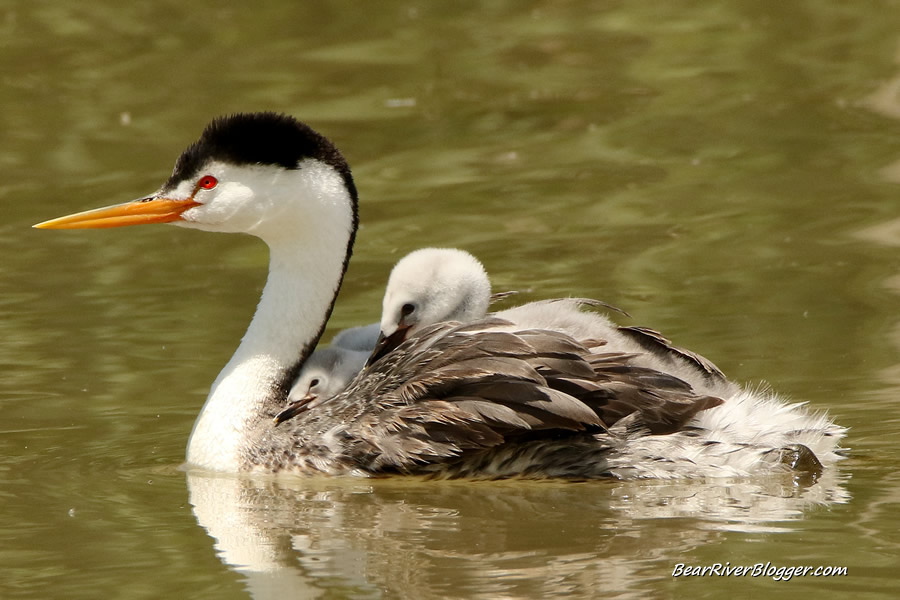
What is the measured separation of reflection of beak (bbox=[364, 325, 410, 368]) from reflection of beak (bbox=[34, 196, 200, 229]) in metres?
1.12

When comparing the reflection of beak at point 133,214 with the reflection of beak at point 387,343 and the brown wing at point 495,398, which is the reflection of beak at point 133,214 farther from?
the brown wing at point 495,398

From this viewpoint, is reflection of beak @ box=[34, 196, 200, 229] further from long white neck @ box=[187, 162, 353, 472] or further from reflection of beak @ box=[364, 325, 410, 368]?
reflection of beak @ box=[364, 325, 410, 368]

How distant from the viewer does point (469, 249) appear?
10.9m

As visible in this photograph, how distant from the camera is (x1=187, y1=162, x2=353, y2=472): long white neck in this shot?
296 inches

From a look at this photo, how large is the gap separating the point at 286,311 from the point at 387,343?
2.12 feet

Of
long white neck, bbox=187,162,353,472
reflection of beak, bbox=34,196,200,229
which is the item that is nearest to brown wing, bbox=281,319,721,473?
long white neck, bbox=187,162,353,472

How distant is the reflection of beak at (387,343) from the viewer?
23.8 feet

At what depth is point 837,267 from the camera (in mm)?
10164

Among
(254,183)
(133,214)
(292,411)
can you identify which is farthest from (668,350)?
(133,214)

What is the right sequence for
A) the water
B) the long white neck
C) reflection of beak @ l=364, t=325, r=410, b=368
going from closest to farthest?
the water < reflection of beak @ l=364, t=325, r=410, b=368 < the long white neck

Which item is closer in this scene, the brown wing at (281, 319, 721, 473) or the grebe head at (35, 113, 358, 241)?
the brown wing at (281, 319, 721, 473)

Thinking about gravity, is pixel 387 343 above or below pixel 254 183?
below

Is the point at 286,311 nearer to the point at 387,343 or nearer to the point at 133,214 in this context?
the point at 387,343

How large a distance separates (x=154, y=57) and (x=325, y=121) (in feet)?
9.76
